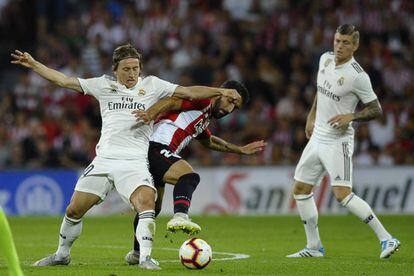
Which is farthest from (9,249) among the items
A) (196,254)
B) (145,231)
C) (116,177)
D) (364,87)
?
(364,87)

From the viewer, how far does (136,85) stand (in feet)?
31.4

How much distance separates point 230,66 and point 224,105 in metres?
12.7

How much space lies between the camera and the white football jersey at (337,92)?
11.0 m

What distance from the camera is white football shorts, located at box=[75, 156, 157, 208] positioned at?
9281 millimetres

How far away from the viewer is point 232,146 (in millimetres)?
10727

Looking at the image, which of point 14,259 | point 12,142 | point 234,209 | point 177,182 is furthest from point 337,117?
point 12,142

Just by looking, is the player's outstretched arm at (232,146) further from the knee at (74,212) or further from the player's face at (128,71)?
the knee at (74,212)

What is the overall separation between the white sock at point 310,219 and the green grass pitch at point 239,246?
0.92 feet

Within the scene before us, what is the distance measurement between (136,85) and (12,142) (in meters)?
13.2

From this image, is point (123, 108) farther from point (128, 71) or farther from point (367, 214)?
point (367, 214)

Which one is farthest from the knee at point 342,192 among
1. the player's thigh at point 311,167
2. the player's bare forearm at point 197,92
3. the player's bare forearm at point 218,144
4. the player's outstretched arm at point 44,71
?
the player's outstretched arm at point 44,71

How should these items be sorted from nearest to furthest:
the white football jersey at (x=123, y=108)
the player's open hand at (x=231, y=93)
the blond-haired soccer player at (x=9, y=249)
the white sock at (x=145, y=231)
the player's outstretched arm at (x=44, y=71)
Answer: the blond-haired soccer player at (x=9, y=249), the white sock at (x=145, y=231), the player's outstretched arm at (x=44, y=71), the white football jersey at (x=123, y=108), the player's open hand at (x=231, y=93)

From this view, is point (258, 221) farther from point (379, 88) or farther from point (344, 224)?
point (379, 88)

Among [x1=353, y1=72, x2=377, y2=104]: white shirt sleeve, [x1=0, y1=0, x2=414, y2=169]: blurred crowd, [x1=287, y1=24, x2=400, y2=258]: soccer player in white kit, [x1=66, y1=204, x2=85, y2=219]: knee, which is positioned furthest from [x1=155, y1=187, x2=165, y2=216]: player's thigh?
[x1=0, y1=0, x2=414, y2=169]: blurred crowd
